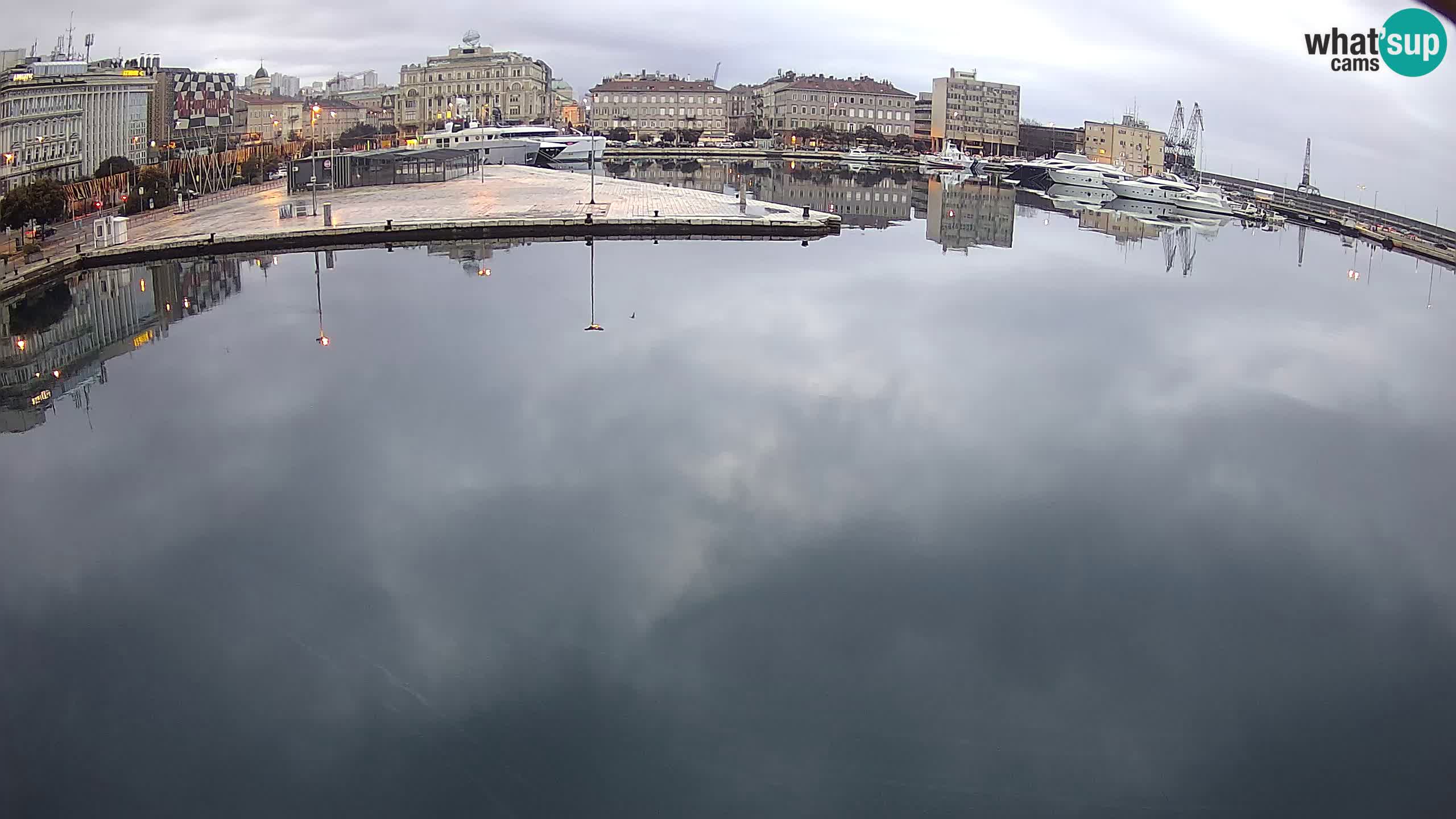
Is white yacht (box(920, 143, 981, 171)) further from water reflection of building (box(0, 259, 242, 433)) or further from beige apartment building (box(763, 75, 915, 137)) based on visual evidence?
water reflection of building (box(0, 259, 242, 433))

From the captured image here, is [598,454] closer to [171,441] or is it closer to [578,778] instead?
[171,441]

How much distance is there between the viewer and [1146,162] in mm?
76312

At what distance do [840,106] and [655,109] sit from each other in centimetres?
1280

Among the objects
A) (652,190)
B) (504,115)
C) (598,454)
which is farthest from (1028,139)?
(598,454)

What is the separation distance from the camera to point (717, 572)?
837 centimetres

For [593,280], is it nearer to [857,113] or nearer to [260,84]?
[857,113]

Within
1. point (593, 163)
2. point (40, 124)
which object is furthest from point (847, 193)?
point (40, 124)

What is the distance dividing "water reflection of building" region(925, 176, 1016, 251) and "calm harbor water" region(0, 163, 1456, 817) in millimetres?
12618

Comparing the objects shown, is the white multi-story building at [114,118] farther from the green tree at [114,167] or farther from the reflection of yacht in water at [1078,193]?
the reflection of yacht in water at [1078,193]

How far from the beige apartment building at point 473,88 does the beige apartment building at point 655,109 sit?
5.44 m

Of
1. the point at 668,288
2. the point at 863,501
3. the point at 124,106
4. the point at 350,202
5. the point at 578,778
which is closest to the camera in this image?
the point at 578,778

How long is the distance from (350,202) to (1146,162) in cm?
6172

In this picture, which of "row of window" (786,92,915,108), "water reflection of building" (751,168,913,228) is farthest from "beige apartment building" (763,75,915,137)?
"water reflection of building" (751,168,913,228)

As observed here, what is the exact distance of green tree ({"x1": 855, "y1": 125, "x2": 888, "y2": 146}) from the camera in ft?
252
